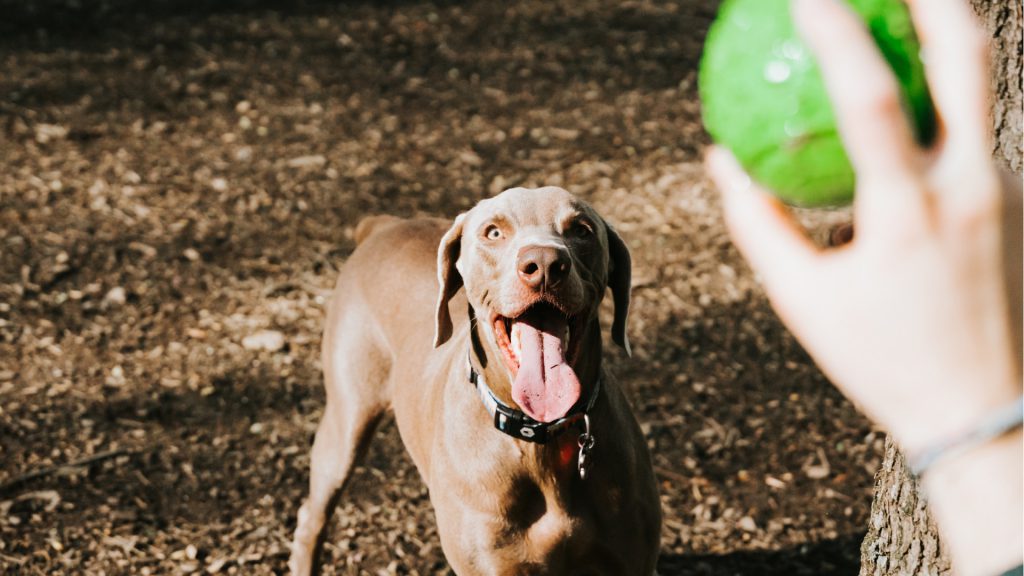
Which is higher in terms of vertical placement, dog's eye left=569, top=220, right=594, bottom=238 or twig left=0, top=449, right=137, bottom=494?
dog's eye left=569, top=220, right=594, bottom=238

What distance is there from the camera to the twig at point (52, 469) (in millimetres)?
4895

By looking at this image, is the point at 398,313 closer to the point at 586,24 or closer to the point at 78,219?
the point at 78,219

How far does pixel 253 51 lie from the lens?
9.43 m

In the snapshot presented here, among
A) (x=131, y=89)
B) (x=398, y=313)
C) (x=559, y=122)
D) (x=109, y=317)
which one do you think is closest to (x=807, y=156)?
(x=398, y=313)

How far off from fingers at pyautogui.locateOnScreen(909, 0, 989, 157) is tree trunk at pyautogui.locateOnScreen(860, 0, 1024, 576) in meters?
1.95

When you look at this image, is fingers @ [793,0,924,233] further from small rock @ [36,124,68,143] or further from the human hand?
small rock @ [36,124,68,143]

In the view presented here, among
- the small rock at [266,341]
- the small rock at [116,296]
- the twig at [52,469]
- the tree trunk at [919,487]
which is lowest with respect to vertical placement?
the twig at [52,469]

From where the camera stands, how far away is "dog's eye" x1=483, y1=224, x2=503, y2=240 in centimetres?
331

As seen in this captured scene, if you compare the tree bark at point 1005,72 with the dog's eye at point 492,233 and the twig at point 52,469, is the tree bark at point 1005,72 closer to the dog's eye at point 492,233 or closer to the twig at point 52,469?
the dog's eye at point 492,233

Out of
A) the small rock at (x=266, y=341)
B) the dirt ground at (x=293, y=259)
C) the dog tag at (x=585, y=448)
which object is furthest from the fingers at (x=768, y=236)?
the small rock at (x=266, y=341)

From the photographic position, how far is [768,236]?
1127 millimetres

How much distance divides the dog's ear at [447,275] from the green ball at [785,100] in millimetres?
1966

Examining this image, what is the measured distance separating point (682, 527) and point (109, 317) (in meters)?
3.40

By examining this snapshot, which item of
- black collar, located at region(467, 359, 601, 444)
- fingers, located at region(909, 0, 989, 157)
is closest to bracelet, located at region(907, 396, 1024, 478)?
fingers, located at region(909, 0, 989, 157)
